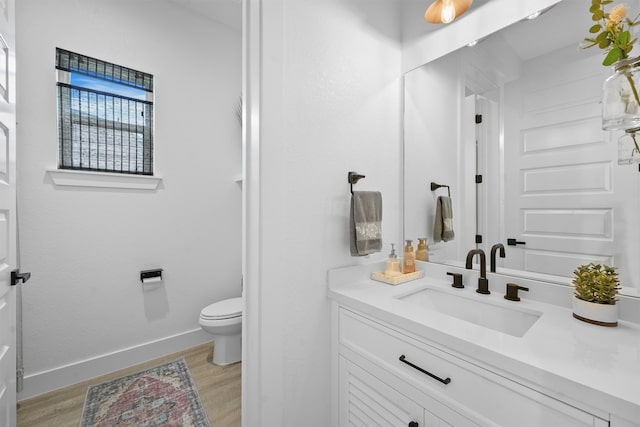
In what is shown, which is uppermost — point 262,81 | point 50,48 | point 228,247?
point 50,48

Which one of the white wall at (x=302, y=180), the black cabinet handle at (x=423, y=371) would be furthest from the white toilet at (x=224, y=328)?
the black cabinet handle at (x=423, y=371)

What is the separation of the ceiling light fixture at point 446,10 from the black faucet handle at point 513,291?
1203mm

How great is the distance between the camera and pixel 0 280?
1.00 meters

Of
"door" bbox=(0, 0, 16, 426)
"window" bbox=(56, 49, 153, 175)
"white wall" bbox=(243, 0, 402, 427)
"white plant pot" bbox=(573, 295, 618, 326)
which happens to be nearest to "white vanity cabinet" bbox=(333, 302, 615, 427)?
"white wall" bbox=(243, 0, 402, 427)

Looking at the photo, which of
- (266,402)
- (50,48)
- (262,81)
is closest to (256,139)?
(262,81)

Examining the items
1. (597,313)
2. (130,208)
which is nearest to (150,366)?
(130,208)

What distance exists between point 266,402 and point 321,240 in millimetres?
680

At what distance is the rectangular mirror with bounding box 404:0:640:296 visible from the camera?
965 millimetres

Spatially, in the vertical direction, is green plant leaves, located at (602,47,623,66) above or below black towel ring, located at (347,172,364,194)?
above

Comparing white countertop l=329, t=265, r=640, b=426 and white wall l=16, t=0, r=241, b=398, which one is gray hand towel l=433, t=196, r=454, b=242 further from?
white wall l=16, t=0, r=241, b=398

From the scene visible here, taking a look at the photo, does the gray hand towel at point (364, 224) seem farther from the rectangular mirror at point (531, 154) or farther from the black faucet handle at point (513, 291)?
the black faucet handle at point (513, 291)

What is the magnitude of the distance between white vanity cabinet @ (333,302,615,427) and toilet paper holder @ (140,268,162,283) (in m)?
1.50

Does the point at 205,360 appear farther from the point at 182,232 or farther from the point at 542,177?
the point at 542,177

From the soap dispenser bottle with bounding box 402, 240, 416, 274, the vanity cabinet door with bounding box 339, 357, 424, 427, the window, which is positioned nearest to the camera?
the vanity cabinet door with bounding box 339, 357, 424, 427
